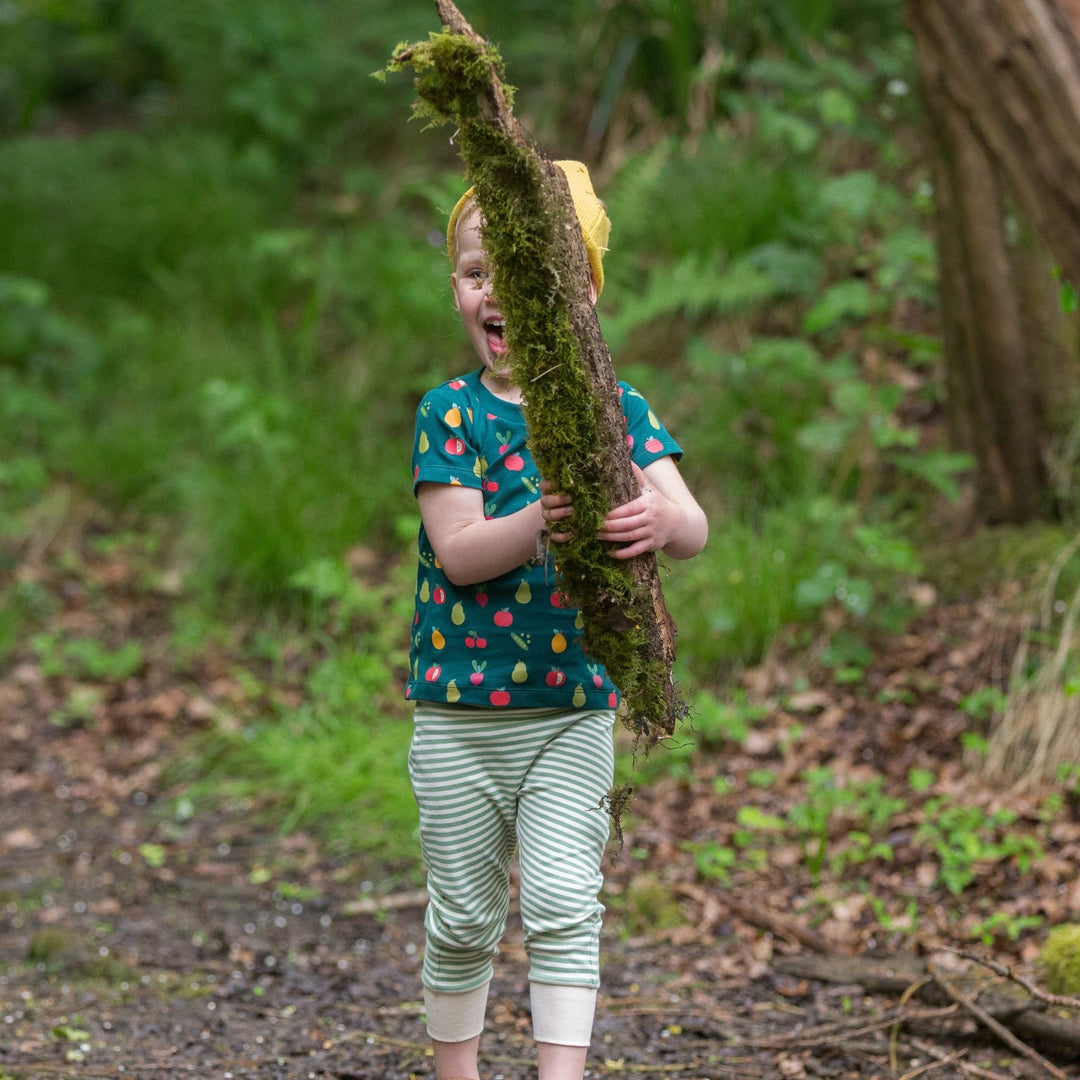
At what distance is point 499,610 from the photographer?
236 centimetres

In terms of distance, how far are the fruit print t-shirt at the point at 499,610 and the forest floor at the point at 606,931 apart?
1.14 m

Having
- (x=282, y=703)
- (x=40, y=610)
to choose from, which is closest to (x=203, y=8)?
(x=40, y=610)

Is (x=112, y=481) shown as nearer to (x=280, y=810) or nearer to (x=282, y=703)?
(x=282, y=703)

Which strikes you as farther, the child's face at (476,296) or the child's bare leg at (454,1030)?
the child's bare leg at (454,1030)

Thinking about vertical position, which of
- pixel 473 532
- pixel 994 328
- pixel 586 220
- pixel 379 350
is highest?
pixel 379 350

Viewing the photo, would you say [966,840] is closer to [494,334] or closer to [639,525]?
[639,525]

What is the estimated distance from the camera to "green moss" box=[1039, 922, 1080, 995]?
3.20 meters

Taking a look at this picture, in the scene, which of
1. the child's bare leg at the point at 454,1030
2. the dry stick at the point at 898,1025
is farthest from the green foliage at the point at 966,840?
the child's bare leg at the point at 454,1030

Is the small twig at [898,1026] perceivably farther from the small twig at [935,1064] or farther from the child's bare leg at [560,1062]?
the child's bare leg at [560,1062]

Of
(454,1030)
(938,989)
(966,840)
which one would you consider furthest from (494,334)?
(966,840)

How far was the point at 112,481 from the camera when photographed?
7191 millimetres

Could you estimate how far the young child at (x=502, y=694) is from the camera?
2289mm

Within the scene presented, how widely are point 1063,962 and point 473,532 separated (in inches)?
81.9

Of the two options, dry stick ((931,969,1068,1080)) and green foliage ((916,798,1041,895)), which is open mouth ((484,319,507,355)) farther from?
green foliage ((916,798,1041,895))
